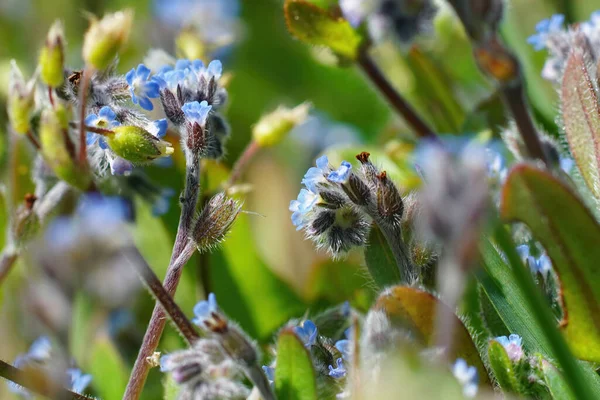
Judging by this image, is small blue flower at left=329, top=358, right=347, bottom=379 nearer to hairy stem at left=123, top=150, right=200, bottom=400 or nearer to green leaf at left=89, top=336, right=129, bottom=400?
hairy stem at left=123, top=150, right=200, bottom=400

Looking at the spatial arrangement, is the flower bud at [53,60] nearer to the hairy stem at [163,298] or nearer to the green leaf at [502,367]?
the hairy stem at [163,298]

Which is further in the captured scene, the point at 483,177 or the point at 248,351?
the point at 248,351

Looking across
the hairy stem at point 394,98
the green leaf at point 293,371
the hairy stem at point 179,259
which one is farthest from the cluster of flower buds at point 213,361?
the hairy stem at point 394,98

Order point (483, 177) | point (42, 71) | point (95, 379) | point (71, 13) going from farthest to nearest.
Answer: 1. point (71, 13)
2. point (95, 379)
3. point (42, 71)
4. point (483, 177)

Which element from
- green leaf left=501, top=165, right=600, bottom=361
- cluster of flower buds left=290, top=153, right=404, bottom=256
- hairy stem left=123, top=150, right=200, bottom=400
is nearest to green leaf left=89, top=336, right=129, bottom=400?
hairy stem left=123, top=150, right=200, bottom=400

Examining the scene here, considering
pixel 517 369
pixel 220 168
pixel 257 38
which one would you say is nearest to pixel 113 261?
pixel 517 369

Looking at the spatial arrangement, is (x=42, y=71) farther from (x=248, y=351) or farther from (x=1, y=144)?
(x=1, y=144)

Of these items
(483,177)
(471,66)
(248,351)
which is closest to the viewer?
(483,177)
